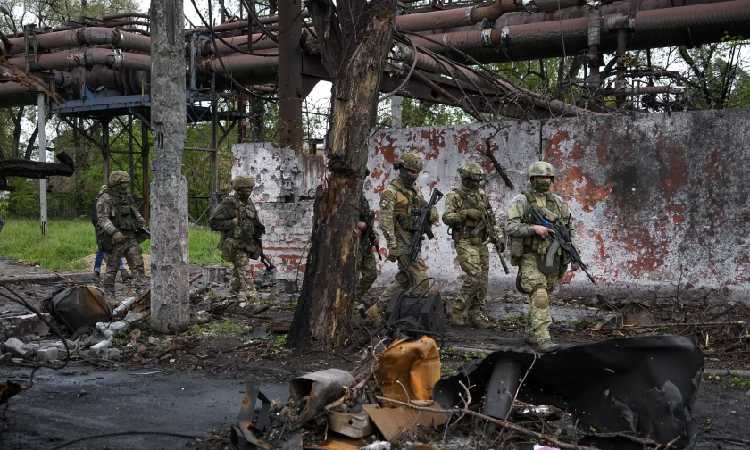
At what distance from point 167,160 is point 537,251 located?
3497mm

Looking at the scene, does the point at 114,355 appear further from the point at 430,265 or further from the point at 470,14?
the point at 470,14

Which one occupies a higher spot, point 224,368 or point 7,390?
point 7,390

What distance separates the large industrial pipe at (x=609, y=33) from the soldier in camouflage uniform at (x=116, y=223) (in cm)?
481

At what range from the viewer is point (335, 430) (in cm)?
369

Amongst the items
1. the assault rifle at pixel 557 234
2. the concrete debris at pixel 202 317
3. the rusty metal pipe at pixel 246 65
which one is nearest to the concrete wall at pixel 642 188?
the assault rifle at pixel 557 234

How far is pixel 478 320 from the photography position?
303 inches

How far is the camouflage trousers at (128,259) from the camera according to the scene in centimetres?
1011

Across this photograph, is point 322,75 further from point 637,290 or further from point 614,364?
point 614,364

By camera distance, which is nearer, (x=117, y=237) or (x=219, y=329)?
(x=219, y=329)

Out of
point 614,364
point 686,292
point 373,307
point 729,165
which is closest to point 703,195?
point 729,165

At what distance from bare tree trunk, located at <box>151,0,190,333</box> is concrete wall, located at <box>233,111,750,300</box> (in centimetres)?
370

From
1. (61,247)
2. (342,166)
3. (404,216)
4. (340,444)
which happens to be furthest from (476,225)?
(61,247)

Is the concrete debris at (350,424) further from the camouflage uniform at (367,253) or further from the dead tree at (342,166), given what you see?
the camouflage uniform at (367,253)

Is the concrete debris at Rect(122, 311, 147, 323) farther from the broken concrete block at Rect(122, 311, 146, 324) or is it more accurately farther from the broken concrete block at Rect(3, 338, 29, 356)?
the broken concrete block at Rect(3, 338, 29, 356)
